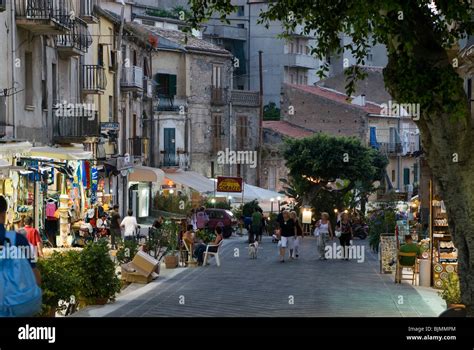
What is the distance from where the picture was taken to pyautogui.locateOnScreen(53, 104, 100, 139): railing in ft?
127

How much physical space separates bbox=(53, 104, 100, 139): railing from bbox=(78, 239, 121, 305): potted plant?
1825 cm

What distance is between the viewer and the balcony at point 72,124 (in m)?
38.7

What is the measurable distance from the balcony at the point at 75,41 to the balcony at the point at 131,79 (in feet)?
33.5

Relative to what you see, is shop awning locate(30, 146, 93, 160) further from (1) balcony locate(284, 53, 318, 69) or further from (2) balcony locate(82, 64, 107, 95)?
(1) balcony locate(284, 53, 318, 69)

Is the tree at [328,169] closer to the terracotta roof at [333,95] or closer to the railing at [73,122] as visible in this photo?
the railing at [73,122]

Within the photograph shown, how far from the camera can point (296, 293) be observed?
2367 centimetres

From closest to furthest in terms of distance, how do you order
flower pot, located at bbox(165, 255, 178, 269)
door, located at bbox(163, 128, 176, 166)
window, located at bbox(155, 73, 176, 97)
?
flower pot, located at bbox(165, 255, 178, 269) < door, located at bbox(163, 128, 176, 166) < window, located at bbox(155, 73, 176, 97)

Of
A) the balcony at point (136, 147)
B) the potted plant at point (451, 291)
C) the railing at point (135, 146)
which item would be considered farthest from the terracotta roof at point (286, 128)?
the potted plant at point (451, 291)

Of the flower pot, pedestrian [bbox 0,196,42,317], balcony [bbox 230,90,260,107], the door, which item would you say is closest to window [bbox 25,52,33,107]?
the flower pot

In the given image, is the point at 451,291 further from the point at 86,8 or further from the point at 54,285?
the point at 86,8

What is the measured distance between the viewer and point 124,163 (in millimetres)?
48531
